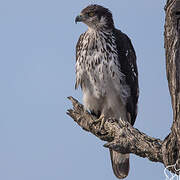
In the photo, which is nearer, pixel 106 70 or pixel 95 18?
pixel 106 70

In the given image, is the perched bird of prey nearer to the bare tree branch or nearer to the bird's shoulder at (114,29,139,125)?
the bird's shoulder at (114,29,139,125)

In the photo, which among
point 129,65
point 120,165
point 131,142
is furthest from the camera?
point 120,165

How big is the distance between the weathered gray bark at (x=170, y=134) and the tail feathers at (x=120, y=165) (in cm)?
147

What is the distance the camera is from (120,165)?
8.74 m

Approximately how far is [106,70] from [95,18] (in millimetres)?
1051

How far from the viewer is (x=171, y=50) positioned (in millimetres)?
5605

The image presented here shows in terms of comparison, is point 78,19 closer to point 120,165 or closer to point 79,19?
point 79,19

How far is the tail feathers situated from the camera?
860 cm

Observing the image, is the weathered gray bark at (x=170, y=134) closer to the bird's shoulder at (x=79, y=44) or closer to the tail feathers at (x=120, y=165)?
the tail feathers at (x=120, y=165)

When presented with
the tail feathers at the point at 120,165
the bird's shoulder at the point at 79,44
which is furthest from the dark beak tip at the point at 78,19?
the tail feathers at the point at 120,165

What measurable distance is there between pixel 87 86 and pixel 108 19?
4.20 feet

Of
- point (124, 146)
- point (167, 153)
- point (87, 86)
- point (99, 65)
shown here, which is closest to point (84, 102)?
point (87, 86)

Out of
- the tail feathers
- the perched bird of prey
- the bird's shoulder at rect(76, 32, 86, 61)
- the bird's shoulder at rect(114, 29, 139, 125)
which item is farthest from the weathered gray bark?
the bird's shoulder at rect(76, 32, 86, 61)

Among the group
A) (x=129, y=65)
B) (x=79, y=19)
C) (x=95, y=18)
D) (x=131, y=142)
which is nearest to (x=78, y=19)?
(x=79, y=19)
